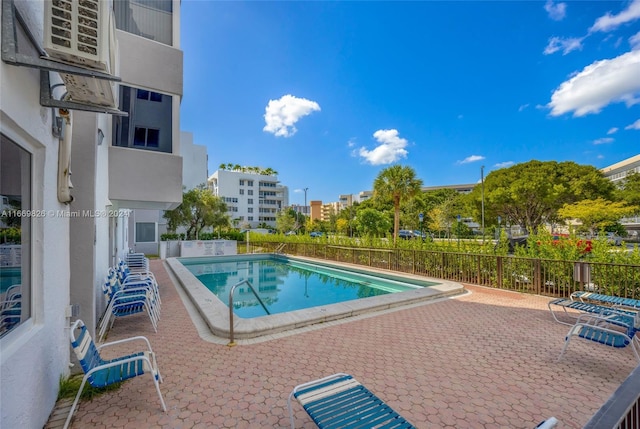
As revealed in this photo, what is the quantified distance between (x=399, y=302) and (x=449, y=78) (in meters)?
22.5

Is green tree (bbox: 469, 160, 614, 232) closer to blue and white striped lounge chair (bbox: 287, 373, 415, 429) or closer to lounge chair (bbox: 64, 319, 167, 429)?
blue and white striped lounge chair (bbox: 287, 373, 415, 429)

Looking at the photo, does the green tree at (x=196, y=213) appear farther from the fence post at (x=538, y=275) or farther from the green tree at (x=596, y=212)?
the green tree at (x=596, y=212)

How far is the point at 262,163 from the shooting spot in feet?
233

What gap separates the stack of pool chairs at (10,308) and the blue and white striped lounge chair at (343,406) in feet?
7.85

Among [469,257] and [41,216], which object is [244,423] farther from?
[469,257]

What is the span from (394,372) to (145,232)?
23.6 m

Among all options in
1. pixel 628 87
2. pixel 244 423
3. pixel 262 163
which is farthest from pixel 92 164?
pixel 262 163

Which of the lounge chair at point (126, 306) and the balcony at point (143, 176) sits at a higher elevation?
the balcony at point (143, 176)

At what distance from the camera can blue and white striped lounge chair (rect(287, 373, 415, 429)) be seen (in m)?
2.27

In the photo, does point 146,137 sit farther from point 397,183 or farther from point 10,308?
point 397,183

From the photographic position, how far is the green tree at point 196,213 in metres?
22.8

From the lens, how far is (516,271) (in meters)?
8.76

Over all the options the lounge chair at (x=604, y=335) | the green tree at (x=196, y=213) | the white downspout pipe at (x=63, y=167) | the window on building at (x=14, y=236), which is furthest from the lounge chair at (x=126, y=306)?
the green tree at (x=196, y=213)

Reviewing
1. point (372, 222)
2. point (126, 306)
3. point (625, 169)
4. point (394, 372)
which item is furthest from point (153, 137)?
point (625, 169)
